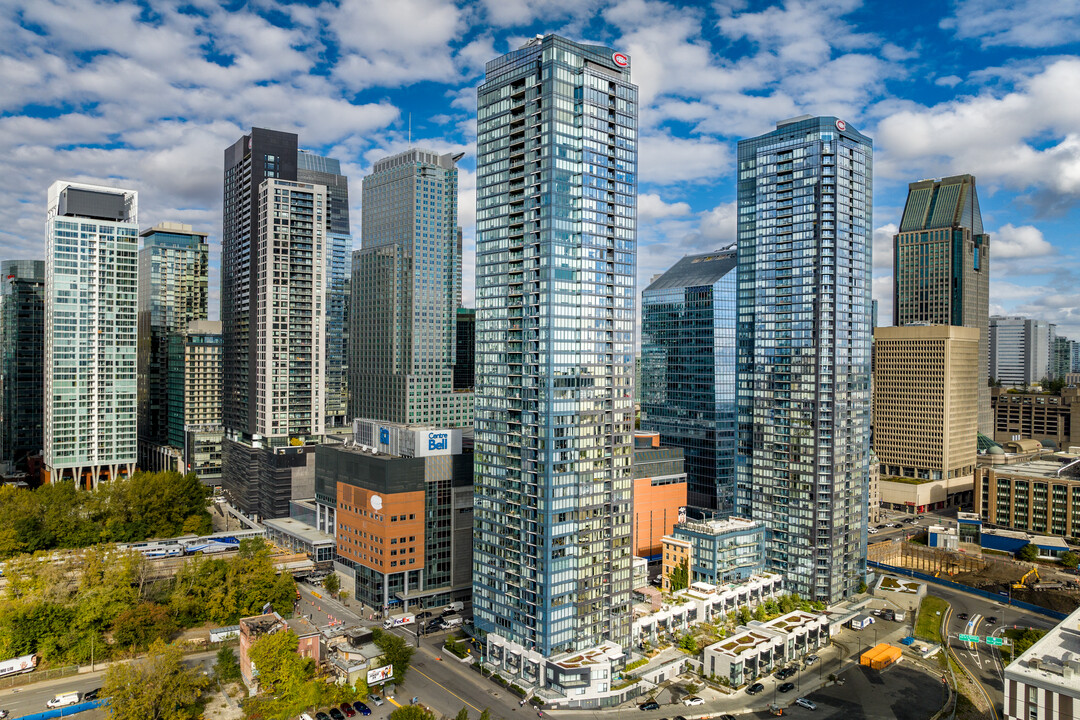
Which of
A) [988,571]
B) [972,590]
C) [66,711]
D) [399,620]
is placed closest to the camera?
[66,711]

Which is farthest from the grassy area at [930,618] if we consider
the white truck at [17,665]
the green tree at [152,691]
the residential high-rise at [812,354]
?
the white truck at [17,665]

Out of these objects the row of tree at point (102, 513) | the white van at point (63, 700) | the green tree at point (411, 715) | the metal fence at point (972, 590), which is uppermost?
the row of tree at point (102, 513)

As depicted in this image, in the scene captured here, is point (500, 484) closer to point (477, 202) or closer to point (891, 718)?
point (477, 202)

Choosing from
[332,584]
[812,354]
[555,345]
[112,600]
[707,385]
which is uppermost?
[555,345]

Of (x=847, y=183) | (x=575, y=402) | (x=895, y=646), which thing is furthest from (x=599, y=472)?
(x=847, y=183)

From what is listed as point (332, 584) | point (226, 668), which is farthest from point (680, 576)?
point (226, 668)

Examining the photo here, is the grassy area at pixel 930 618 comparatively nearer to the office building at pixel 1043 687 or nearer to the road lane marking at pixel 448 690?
the office building at pixel 1043 687

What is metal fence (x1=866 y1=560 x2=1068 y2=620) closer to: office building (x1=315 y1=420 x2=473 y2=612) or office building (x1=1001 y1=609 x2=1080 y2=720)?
office building (x1=1001 y1=609 x2=1080 y2=720)

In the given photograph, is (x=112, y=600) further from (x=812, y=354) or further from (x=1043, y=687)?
(x=812, y=354)
